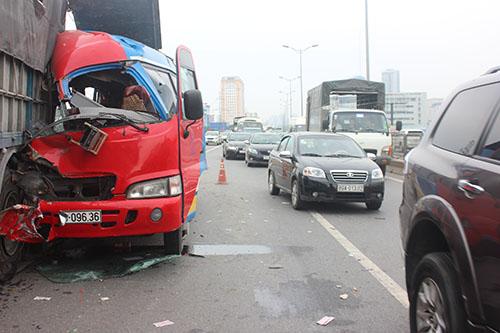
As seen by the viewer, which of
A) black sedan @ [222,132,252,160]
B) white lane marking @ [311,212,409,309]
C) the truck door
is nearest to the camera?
white lane marking @ [311,212,409,309]

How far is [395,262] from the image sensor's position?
20.2 feet

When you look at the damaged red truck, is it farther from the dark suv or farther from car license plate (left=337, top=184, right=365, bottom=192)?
car license plate (left=337, top=184, right=365, bottom=192)

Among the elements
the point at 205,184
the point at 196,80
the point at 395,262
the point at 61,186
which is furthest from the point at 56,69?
the point at 205,184

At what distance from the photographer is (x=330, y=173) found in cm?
930

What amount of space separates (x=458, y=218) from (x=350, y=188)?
6.45 metres

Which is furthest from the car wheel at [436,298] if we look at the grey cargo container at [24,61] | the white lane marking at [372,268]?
the grey cargo container at [24,61]

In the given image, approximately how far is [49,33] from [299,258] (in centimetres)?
393

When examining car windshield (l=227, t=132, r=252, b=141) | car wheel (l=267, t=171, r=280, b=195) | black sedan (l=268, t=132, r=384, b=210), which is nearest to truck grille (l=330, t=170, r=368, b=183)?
black sedan (l=268, t=132, r=384, b=210)

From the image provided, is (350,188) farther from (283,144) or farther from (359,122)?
(359,122)

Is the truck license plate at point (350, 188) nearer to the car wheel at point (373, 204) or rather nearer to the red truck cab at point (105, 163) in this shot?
the car wheel at point (373, 204)

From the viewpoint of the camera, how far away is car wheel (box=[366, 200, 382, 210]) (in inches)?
378

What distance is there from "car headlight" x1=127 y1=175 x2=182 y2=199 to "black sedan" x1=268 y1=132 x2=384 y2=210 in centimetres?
426

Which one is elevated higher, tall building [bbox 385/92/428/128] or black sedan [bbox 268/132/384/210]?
tall building [bbox 385/92/428/128]

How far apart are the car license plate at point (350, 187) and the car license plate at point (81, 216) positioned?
505 cm
